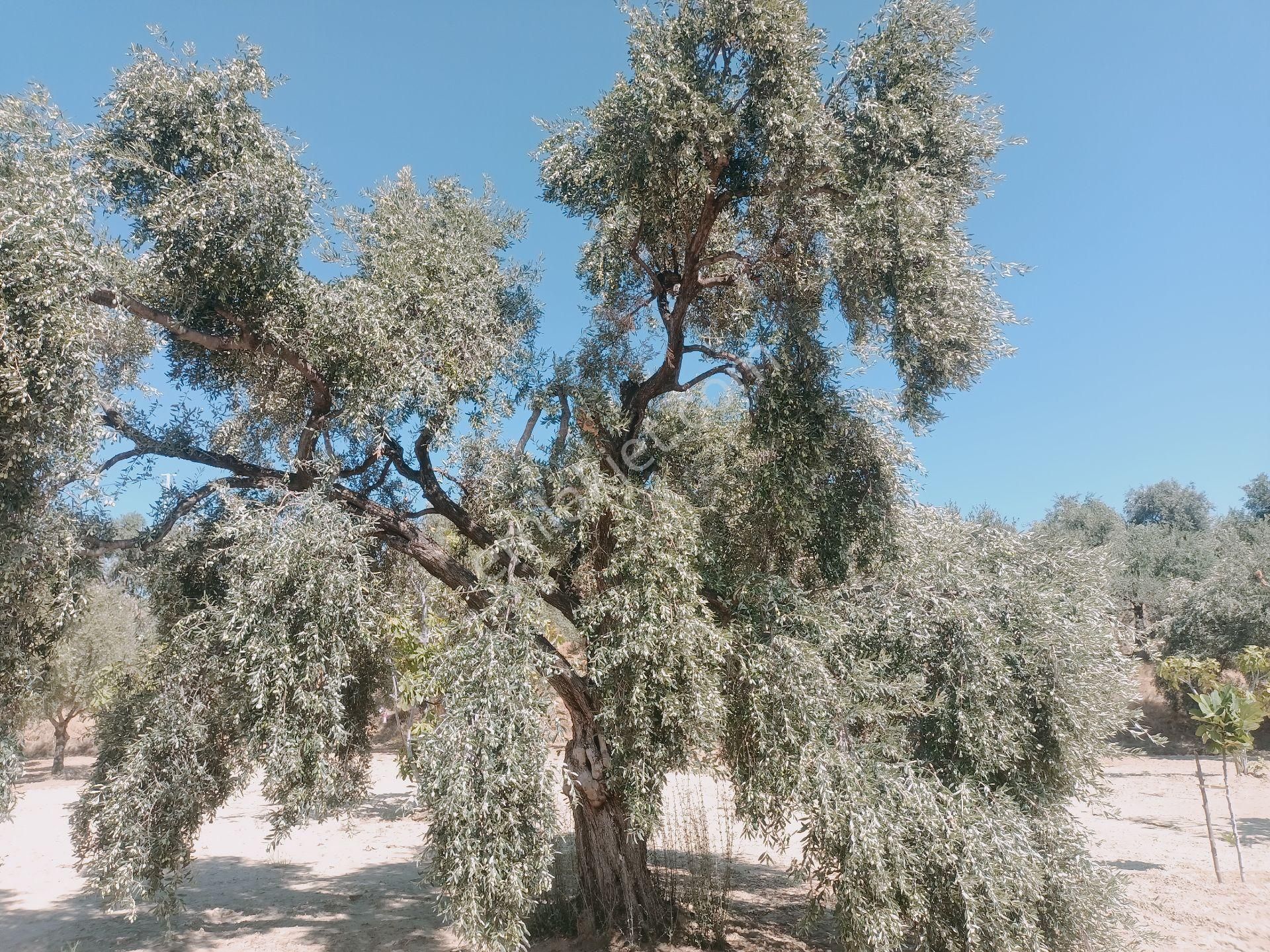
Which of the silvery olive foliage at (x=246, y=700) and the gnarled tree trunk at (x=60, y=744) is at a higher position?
the silvery olive foliage at (x=246, y=700)

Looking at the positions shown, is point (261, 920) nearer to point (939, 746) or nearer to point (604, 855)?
point (604, 855)

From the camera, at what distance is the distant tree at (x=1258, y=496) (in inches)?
1708

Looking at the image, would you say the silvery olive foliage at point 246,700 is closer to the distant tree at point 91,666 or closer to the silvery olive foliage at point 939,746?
the silvery olive foliage at point 939,746

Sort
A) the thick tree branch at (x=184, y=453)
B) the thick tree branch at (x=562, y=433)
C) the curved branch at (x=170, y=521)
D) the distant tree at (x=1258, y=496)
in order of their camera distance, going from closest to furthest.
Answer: the curved branch at (x=170, y=521) < the thick tree branch at (x=184, y=453) < the thick tree branch at (x=562, y=433) < the distant tree at (x=1258, y=496)

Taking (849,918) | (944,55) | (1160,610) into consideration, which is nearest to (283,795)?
(849,918)

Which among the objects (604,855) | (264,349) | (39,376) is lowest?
→ (604,855)

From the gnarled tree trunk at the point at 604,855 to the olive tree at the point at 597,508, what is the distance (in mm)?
46

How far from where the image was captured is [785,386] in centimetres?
787

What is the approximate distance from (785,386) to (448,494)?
4182mm

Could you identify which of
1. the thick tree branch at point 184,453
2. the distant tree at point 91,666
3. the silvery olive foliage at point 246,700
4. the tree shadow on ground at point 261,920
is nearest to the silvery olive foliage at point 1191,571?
the silvery olive foliage at point 246,700

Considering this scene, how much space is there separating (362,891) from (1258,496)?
53.0 metres

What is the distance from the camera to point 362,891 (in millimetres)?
11953

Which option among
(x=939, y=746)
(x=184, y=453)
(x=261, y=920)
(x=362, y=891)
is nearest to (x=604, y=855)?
(x=939, y=746)

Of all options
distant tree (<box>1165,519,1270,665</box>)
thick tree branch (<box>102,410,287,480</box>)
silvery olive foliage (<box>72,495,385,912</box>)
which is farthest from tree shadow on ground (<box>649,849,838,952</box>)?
distant tree (<box>1165,519,1270,665</box>)
